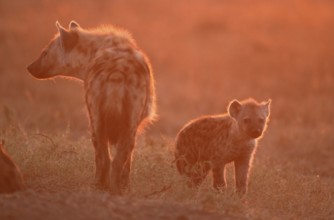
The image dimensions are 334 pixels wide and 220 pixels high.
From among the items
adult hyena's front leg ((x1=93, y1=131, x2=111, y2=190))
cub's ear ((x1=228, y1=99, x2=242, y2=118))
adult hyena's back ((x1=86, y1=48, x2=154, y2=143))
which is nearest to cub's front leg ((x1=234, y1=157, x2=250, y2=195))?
cub's ear ((x1=228, y1=99, x2=242, y2=118))

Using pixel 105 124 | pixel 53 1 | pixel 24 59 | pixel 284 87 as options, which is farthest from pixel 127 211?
pixel 53 1

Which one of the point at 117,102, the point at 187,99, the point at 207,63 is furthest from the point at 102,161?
the point at 207,63

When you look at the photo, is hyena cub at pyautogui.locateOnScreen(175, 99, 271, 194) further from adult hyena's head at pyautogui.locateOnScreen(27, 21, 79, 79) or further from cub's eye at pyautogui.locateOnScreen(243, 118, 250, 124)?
adult hyena's head at pyautogui.locateOnScreen(27, 21, 79, 79)

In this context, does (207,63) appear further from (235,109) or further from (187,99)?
(235,109)

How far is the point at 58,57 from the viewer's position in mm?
7516

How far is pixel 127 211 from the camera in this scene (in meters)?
5.73

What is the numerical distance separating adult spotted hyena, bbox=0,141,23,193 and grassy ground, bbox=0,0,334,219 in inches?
5.4

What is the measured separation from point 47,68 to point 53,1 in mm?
11512

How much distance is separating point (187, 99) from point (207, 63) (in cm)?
206

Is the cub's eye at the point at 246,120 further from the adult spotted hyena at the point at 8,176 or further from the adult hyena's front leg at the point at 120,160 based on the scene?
the adult spotted hyena at the point at 8,176

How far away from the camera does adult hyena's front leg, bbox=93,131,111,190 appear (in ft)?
21.4

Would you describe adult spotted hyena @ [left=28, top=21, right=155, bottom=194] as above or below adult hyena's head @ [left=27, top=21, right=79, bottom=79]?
below

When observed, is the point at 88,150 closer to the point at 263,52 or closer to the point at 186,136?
the point at 186,136

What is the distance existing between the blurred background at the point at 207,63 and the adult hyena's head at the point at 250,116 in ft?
5.21
